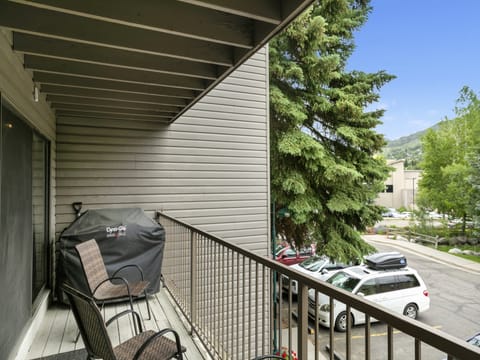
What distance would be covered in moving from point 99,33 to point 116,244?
7.87 ft

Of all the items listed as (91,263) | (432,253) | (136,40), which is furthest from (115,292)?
(432,253)

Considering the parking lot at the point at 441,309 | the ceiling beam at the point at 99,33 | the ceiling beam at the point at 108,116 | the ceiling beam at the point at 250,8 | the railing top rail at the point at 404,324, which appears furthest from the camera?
the parking lot at the point at 441,309

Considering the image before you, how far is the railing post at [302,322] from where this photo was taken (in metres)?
1.42

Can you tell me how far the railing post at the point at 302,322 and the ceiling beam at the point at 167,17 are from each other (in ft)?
5.52

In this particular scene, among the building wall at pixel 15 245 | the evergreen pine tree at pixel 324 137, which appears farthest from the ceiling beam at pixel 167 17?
the evergreen pine tree at pixel 324 137

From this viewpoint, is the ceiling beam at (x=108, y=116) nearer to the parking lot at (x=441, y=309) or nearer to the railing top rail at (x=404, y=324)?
the railing top rail at (x=404, y=324)

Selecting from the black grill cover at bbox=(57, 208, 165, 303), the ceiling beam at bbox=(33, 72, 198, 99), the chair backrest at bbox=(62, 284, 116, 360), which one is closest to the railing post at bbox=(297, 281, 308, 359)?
the chair backrest at bbox=(62, 284, 116, 360)

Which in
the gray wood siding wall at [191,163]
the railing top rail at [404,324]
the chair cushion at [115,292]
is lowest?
the chair cushion at [115,292]

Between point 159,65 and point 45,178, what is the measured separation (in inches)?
92.4

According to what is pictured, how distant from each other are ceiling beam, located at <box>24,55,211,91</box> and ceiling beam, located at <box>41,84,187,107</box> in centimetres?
46

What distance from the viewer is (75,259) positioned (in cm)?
330

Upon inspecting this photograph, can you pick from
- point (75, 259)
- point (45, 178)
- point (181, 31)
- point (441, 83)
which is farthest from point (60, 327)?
point (441, 83)

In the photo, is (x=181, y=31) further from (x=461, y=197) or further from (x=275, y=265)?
(x=461, y=197)

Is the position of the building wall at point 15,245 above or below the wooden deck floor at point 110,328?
above
